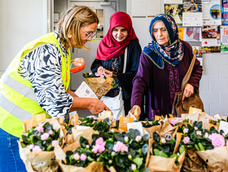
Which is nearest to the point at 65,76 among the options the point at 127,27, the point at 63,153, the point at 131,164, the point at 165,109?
the point at 63,153

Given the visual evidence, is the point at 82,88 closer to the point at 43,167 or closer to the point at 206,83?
the point at 43,167

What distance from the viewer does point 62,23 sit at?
1.15 metres

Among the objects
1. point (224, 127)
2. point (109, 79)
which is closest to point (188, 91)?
point (224, 127)

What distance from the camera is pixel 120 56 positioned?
2117mm

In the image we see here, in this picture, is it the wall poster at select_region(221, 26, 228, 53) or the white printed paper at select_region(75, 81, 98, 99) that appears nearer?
the white printed paper at select_region(75, 81, 98, 99)

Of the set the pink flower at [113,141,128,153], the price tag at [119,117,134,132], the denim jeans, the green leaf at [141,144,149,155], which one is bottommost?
the denim jeans

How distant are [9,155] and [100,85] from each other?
105 cm

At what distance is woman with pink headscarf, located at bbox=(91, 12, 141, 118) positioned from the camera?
204 cm

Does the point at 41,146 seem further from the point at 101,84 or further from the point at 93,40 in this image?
the point at 93,40

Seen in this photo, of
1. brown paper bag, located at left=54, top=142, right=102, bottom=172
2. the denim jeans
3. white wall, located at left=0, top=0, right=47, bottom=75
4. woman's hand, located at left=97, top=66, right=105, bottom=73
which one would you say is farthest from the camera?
white wall, located at left=0, top=0, right=47, bottom=75

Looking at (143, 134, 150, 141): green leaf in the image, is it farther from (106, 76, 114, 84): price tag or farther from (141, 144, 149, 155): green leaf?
(106, 76, 114, 84): price tag

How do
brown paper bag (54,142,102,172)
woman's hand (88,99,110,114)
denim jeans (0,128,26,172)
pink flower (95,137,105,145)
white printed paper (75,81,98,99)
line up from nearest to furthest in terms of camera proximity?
brown paper bag (54,142,102,172) < pink flower (95,137,105,145) < denim jeans (0,128,26,172) < woman's hand (88,99,110,114) < white printed paper (75,81,98,99)

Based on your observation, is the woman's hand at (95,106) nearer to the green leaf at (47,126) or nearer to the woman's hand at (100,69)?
the green leaf at (47,126)

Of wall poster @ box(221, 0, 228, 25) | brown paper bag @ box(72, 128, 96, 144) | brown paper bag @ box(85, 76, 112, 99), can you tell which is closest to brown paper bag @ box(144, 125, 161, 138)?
brown paper bag @ box(72, 128, 96, 144)
